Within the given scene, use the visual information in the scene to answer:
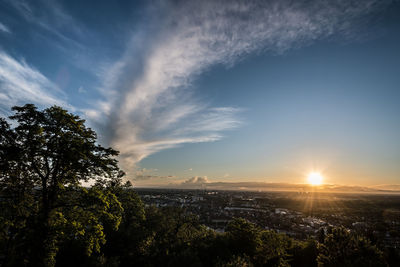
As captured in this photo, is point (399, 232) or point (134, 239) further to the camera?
point (399, 232)

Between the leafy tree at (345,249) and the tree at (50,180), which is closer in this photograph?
the tree at (50,180)

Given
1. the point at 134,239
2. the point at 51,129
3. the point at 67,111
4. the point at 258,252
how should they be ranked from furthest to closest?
the point at 134,239, the point at 258,252, the point at 67,111, the point at 51,129

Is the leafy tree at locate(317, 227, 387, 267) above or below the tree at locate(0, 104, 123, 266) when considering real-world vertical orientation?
below

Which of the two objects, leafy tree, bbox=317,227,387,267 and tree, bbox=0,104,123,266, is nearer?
tree, bbox=0,104,123,266

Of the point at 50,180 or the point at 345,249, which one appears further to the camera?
the point at 345,249

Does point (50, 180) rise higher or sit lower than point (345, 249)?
higher

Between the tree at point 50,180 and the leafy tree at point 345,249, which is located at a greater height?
the tree at point 50,180

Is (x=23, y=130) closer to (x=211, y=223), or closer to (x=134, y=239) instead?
(x=134, y=239)

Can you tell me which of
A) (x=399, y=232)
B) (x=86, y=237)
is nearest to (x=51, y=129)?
(x=86, y=237)
